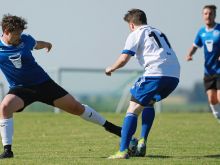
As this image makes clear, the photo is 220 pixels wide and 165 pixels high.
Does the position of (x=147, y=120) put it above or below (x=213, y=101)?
above

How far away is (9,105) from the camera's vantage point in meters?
10.8

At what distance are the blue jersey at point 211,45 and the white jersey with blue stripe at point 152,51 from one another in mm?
4109

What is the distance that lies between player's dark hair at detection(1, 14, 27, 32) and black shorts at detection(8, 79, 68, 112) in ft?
2.90

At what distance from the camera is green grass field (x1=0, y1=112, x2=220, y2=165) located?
10484mm

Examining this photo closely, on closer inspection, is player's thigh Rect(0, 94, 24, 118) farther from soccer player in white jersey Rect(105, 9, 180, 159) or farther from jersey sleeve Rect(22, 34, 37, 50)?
soccer player in white jersey Rect(105, 9, 180, 159)

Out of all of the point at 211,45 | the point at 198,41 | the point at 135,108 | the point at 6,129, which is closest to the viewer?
the point at 135,108

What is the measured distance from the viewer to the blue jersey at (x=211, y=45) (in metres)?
14.7

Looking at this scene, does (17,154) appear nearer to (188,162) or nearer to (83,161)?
(83,161)

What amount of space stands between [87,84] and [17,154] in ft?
64.3

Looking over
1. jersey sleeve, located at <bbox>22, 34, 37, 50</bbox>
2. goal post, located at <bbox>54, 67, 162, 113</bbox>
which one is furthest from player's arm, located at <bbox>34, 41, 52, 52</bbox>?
goal post, located at <bbox>54, 67, 162, 113</bbox>

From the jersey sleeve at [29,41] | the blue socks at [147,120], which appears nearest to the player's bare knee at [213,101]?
the blue socks at [147,120]

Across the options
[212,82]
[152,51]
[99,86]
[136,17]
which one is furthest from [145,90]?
[99,86]

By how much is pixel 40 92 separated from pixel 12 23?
43.3 inches

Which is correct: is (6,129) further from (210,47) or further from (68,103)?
(210,47)
